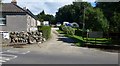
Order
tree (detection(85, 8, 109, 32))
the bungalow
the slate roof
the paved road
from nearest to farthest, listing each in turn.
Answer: the paved road → the bungalow → the slate roof → tree (detection(85, 8, 109, 32))

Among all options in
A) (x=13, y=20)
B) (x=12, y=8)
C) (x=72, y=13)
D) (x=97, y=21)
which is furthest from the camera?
(x=72, y=13)

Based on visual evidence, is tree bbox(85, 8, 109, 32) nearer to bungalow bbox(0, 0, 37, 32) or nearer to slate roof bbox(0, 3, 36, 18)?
slate roof bbox(0, 3, 36, 18)

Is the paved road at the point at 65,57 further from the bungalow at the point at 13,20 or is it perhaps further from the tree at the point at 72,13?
the tree at the point at 72,13

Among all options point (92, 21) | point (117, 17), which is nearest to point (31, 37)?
point (117, 17)

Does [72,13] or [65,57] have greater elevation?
[72,13]

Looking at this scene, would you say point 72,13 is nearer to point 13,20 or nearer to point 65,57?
point 13,20

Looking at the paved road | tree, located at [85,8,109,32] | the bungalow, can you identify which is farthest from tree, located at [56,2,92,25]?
the paved road

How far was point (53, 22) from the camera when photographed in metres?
164

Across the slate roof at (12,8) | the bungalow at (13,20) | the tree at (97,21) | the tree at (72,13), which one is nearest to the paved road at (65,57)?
the bungalow at (13,20)

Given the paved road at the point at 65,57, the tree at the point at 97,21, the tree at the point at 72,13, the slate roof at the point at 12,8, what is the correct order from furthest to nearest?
the tree at the point at 72,13
the tree at the point at 97,21
the slate roof at the point at 12,8
the paved road at the point at 65,57

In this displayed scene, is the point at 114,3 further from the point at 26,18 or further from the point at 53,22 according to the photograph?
the point at 53,22

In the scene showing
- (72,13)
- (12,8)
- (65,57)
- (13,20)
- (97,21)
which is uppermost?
(72,13)

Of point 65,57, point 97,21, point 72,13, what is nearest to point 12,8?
point 97,21

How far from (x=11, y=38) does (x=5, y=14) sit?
29.2ft
